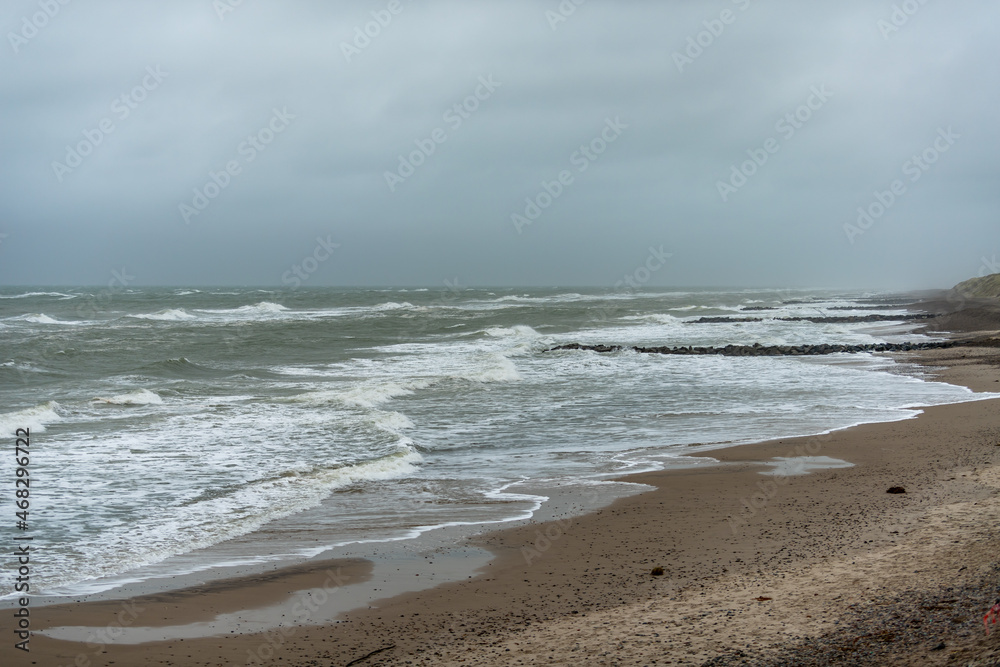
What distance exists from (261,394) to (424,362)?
10.0 metres

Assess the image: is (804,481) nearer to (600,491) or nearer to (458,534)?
(600,491)

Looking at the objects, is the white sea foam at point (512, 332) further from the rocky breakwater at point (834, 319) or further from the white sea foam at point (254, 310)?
the white sea foam at point (254, 310)

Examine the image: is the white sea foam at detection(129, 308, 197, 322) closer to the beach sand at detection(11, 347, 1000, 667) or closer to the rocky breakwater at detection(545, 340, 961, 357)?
the rocky breakwater at detection(545, 340, 961, 357)

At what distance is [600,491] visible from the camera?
10242 millimetres

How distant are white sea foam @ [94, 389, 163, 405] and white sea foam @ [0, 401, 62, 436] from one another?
5.00 ft

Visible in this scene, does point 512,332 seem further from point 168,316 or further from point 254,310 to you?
point 254,310

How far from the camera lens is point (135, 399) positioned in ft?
62.6

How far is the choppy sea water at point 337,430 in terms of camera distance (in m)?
8.89

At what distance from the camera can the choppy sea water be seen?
889 cm

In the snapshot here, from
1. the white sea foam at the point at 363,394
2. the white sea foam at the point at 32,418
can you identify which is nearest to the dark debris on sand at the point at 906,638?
the white sea foam at the point at 363,394

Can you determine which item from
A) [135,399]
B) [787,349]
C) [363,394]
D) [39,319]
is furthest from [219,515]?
[39,319]

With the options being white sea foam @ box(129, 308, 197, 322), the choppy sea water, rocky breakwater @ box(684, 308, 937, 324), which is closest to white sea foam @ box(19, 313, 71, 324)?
white sea foam @ box(129, 308, 197, 322)
